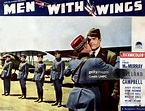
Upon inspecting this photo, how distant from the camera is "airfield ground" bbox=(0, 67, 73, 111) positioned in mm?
3861

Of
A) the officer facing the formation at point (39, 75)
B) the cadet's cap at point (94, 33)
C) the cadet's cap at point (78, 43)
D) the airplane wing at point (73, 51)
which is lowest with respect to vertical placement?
the officer facing the formation at point (39, 75)

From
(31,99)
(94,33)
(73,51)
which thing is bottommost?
(31,99)

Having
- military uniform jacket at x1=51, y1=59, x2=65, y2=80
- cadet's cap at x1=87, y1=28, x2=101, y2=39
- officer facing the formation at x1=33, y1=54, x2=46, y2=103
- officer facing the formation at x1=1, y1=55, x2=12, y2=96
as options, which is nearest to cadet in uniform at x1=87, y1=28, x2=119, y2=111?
cadet's cap at x1=87, y1=28, x2=101, y2=39

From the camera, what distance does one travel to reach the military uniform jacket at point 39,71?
3.85 metres

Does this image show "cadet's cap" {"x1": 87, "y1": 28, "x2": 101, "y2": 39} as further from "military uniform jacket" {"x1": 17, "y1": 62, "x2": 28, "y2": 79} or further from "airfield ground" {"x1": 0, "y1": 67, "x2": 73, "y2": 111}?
"military uniform jacket" {"x1": 17, "y1": 62, "x2": 28, "y2": 79}

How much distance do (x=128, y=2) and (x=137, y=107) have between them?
0.90 meters

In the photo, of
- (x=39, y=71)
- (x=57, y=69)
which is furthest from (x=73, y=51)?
(x=39, y=71)

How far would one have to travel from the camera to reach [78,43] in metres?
3.86

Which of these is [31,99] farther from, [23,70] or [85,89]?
[85,89]

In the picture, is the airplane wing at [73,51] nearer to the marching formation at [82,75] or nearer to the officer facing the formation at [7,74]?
the marching formation at [82,75]

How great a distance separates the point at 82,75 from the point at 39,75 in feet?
1.21

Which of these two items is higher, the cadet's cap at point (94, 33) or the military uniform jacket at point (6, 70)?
the cadet's cap at point (94, 33)

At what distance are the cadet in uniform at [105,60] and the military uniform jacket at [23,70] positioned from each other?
0.59 m

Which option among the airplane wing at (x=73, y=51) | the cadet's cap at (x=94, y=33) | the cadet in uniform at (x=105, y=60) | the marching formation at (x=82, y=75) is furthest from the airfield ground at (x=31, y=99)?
the cadet's cap at (x=94, y=33)
